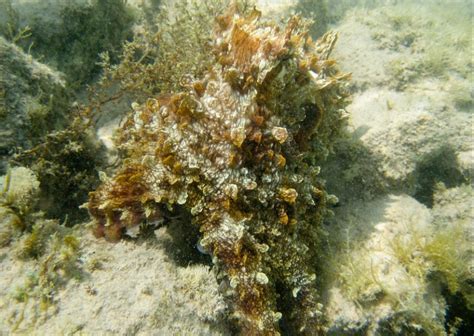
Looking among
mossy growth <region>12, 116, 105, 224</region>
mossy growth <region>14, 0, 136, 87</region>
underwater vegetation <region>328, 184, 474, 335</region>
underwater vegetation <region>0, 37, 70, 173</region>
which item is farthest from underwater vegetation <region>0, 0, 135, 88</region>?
underwater vegetation <region>328, 184, 474, 335</region>

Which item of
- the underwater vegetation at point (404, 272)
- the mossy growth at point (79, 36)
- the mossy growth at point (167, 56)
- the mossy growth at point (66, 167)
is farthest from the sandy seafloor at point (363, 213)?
the mossy growth at point (79, 36)

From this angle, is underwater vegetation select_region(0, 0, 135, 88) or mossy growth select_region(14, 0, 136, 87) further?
mossy growth select_region(14, 0, 136, 87)

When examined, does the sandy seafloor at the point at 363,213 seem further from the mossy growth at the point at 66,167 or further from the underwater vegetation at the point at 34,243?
the mossy growth at the point at 66,167

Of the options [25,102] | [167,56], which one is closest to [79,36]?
[167,56]

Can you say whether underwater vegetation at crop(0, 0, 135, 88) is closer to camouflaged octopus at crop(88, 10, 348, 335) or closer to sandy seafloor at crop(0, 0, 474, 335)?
sandy seafloor at crop(0, 0, 474, 335)

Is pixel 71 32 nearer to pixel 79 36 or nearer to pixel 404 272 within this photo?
pixel 79 36

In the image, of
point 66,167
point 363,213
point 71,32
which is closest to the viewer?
point 66,167

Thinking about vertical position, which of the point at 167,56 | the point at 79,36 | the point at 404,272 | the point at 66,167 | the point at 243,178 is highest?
the point at 79,36
